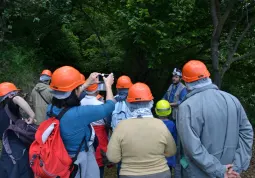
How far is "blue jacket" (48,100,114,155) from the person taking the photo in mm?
2820

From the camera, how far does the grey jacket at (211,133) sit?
2.71 m

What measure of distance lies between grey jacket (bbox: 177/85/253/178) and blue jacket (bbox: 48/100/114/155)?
0.71 meters

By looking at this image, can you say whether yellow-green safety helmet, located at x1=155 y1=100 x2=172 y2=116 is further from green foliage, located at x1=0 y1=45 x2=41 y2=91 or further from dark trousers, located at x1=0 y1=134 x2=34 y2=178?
green foliage, located at x1=0 y1=45 x2=41 y2=91

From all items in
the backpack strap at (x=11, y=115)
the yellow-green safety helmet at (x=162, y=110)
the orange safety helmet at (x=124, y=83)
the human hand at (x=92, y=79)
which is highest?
the human hand at (x=92, y=79)

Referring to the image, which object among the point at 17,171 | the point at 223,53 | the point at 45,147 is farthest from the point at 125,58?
the point at 45,147

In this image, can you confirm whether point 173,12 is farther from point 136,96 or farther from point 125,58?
point 136,96

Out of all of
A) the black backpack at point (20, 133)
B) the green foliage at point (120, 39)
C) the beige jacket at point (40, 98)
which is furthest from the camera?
the green foliage at point (120, 39)

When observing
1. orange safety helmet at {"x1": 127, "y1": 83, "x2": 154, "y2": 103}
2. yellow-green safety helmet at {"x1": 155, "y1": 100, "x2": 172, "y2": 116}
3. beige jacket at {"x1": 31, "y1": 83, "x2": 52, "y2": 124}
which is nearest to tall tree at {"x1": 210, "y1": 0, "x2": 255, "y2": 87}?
yellow-green safety helmet at {"x1": 155, "y1": 100, "x2": 172, "y2": 116}

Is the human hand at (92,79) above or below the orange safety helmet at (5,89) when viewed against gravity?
above

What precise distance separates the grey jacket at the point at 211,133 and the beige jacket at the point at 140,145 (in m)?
0.26

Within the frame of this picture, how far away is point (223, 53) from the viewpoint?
7.96 metres

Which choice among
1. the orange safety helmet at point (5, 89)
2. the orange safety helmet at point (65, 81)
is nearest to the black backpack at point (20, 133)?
the orange safety helmet at point (5, 89)

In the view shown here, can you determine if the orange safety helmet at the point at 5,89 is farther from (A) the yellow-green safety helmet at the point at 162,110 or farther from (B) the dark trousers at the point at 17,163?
(A) the yellow-green safety helmet at the point at 162,110

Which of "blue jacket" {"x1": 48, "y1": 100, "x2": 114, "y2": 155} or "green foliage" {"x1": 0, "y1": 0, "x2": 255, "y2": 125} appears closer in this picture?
"blue jacket" {"x1": 48, "y1": 100, "x2": 114, "y2": 155}
